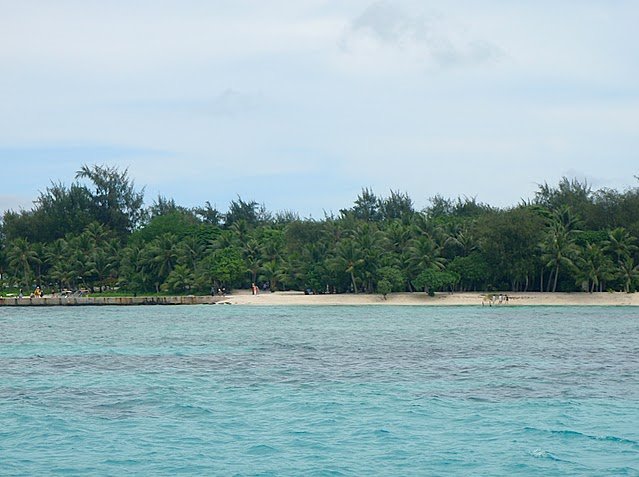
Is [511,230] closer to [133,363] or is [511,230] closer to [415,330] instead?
[415,330]

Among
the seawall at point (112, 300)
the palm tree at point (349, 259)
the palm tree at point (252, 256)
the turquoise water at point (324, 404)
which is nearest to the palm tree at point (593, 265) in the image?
the palm tree at point (349, 259)

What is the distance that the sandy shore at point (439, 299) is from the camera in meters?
76.6

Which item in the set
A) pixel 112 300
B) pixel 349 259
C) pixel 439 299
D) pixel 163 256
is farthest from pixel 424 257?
pixel 112 300

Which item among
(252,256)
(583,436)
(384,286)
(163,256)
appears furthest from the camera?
(252,256)

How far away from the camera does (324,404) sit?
2467cm

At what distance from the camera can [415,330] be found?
49.8m

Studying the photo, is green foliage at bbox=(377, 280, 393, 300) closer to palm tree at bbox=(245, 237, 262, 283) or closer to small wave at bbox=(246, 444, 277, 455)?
palm tree at bbox=(245, 237, 262, 283)

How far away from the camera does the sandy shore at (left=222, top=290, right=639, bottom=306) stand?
7662cm

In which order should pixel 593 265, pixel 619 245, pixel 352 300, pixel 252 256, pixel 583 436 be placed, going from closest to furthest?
pixel 583 436, pixel 593 265, pixel 619 245, pixel 352 300, pixel 252 256

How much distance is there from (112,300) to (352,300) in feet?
77.9

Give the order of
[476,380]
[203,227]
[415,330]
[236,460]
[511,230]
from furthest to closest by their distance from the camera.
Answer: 1. [203,227]
2. [511,230]
3. [415,330]
4. [476,380]
5. [236,460]

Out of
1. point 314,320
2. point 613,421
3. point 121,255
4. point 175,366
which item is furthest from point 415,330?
point 121,255

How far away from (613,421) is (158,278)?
248 feet

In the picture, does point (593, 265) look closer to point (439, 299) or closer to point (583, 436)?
point (439, 299)
